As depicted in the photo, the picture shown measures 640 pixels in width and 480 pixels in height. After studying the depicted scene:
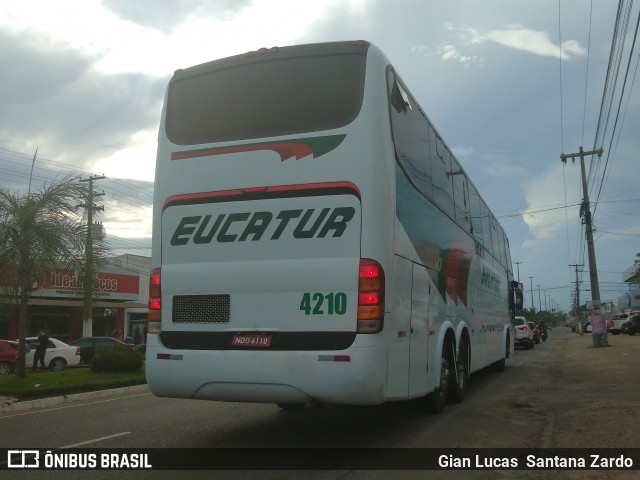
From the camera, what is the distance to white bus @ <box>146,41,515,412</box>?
600 cm

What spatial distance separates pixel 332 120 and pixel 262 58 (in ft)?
4.20

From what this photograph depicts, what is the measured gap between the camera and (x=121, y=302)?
124 feet

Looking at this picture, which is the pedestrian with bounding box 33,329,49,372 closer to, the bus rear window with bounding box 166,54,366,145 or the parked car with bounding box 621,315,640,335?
the bus rear window with bounding box 166,54,366,145

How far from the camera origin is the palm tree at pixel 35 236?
1427 cm

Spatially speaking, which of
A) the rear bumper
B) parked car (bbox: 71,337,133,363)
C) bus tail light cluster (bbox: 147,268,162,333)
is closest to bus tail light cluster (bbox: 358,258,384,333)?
the rear bumper

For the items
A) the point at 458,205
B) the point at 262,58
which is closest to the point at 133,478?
the point at 262,58

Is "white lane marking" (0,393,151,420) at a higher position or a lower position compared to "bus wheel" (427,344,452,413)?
lower

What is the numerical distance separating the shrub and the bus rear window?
11.7 metres

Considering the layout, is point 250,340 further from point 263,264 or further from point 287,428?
point 287,428

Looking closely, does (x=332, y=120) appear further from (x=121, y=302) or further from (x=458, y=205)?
(x=121, y=302)

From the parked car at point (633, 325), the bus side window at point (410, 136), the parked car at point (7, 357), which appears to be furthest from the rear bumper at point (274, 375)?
the parked car at point (633, 325)

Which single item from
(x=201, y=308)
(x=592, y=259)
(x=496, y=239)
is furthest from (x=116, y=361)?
(x=592, y=259)

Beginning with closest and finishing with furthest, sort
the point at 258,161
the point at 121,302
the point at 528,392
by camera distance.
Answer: the point at 258,161 → the point at 528,392 → the point at 121,302

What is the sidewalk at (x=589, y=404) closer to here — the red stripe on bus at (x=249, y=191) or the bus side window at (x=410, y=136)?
the bus side window at (x=410, y=136)
